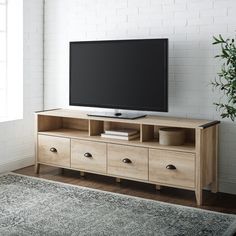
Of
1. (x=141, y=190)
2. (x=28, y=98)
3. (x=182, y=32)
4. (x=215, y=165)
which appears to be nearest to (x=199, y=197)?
(x=215, y=165)

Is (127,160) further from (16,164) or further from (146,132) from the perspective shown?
(16,164)

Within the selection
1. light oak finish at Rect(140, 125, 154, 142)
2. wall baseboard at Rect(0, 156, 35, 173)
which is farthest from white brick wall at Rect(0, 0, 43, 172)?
light oak finish at Rect(140, 125, 154, 142)

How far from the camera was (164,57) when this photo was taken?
156 inches

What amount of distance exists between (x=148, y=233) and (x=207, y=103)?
4.96 feet

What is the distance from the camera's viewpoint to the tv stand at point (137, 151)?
12.1 feet

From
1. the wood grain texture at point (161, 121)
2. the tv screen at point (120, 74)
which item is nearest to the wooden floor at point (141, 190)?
the wood grain texture at point (161, 121)

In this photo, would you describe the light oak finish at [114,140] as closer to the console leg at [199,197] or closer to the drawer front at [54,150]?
the drawer front at [54,150]

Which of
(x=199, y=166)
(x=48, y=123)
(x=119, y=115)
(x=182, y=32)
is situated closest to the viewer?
(x=199, y=166)

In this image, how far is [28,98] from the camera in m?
4.93

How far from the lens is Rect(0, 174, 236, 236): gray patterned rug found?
304cm

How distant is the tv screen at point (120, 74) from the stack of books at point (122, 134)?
23 centimetres

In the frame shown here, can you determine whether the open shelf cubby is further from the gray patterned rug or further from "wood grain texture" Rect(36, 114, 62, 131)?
the gray patterned rug

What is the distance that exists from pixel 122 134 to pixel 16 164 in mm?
1361

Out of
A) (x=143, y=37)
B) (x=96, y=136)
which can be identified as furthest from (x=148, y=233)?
(x=143, y=37)
